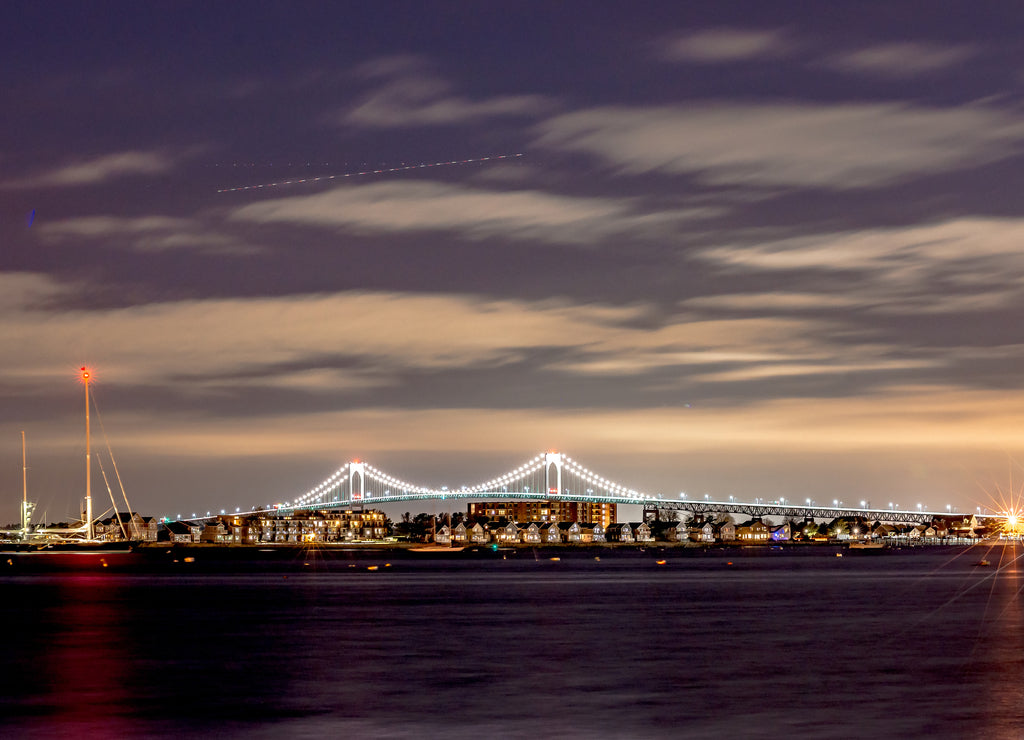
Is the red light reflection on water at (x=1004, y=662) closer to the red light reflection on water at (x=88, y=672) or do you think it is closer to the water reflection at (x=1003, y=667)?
the water reflection at (x=1003, y=667)

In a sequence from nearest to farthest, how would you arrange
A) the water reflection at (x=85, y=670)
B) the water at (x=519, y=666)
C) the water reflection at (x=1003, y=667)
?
the water reflection at (x=1003, y=667)
the water at (x=519, y=666)
the water reflection at (x=85, y=670)

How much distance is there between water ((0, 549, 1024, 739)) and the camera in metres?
23.4

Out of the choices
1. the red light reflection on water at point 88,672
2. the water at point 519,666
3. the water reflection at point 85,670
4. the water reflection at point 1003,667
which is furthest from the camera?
the water reflection at point 85,670

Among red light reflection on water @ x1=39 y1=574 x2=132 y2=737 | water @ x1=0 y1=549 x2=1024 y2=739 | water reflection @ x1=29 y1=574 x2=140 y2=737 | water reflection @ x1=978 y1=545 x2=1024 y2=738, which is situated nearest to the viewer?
water reflection @ x1=978 y1=545 x2=1024 y2=738

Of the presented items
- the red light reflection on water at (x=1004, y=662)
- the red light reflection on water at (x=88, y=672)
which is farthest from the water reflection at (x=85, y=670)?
the red light reflection on water at (x=1004, y=662)

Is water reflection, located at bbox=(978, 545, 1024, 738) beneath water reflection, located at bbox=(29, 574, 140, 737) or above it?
beneath

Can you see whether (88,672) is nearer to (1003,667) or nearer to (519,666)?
(519,666)

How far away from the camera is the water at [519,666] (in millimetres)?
23359

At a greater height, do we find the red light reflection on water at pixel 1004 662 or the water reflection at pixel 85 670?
the water reflection at pixel 85 670

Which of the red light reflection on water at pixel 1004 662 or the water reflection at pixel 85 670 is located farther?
the water reflection at pixel 85 670

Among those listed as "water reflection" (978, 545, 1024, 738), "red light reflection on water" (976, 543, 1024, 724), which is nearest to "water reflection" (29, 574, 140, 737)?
"water reflection" (978, 545, 1024, 738)

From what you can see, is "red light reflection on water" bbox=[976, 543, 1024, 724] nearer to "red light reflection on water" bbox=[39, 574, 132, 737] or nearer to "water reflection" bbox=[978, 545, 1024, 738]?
"water reflection" bbox=[978, 545, 1024, 738]

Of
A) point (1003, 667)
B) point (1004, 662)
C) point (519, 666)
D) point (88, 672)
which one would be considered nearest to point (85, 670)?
point (88, 672)

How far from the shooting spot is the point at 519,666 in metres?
32.5
